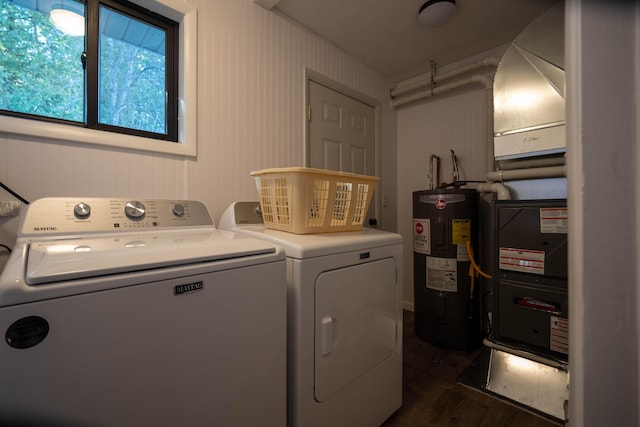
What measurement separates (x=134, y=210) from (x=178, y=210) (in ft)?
0.59

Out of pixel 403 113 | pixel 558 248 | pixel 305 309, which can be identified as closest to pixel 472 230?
pixel 558 248

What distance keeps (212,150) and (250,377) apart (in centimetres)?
130

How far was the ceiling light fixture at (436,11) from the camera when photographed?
1840mm

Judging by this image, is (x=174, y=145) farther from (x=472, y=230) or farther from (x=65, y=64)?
(x=472, y=230)

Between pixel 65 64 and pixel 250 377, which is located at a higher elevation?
pixel 65 64

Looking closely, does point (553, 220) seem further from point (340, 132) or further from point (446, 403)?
point (340, 132)

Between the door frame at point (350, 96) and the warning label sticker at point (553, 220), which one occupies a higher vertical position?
the door frame at point (350, 96)

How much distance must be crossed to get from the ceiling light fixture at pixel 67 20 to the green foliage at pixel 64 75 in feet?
0.08

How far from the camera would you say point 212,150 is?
1679 millimetres

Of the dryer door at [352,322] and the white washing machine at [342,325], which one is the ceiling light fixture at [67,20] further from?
the dryer door at [352,322]

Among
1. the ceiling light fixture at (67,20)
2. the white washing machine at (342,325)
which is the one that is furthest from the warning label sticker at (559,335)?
the ceiling light fixture at (67,20)

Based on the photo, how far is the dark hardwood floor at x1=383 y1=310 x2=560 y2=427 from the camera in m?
1.43

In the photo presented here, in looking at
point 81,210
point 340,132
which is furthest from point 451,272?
point 81,210

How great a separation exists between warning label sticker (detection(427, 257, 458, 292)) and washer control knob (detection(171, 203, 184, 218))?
1873 millimetres
